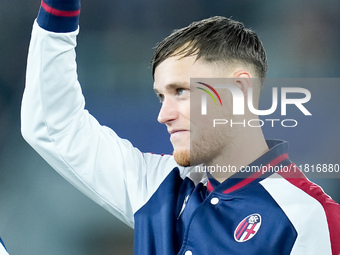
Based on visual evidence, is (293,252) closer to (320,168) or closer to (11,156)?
(320,168)

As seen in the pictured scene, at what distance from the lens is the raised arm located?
112cm

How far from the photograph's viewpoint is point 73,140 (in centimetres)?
125

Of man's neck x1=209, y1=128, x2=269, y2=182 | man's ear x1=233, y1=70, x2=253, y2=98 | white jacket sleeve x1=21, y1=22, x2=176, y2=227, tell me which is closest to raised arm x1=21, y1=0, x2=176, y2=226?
white jacket sleeve x1=21, y1=22, x2=176, y2=227

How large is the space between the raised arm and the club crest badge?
26cm

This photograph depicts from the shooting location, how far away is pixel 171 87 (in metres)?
1.21

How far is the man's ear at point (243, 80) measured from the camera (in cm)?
124

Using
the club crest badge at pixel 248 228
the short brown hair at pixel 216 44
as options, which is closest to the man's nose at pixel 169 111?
the short brown hair at pixel 216 44

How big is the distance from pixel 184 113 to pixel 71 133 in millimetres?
264

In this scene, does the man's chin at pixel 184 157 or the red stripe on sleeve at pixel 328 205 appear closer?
the red stripe on sleeve at pixel 328 205
